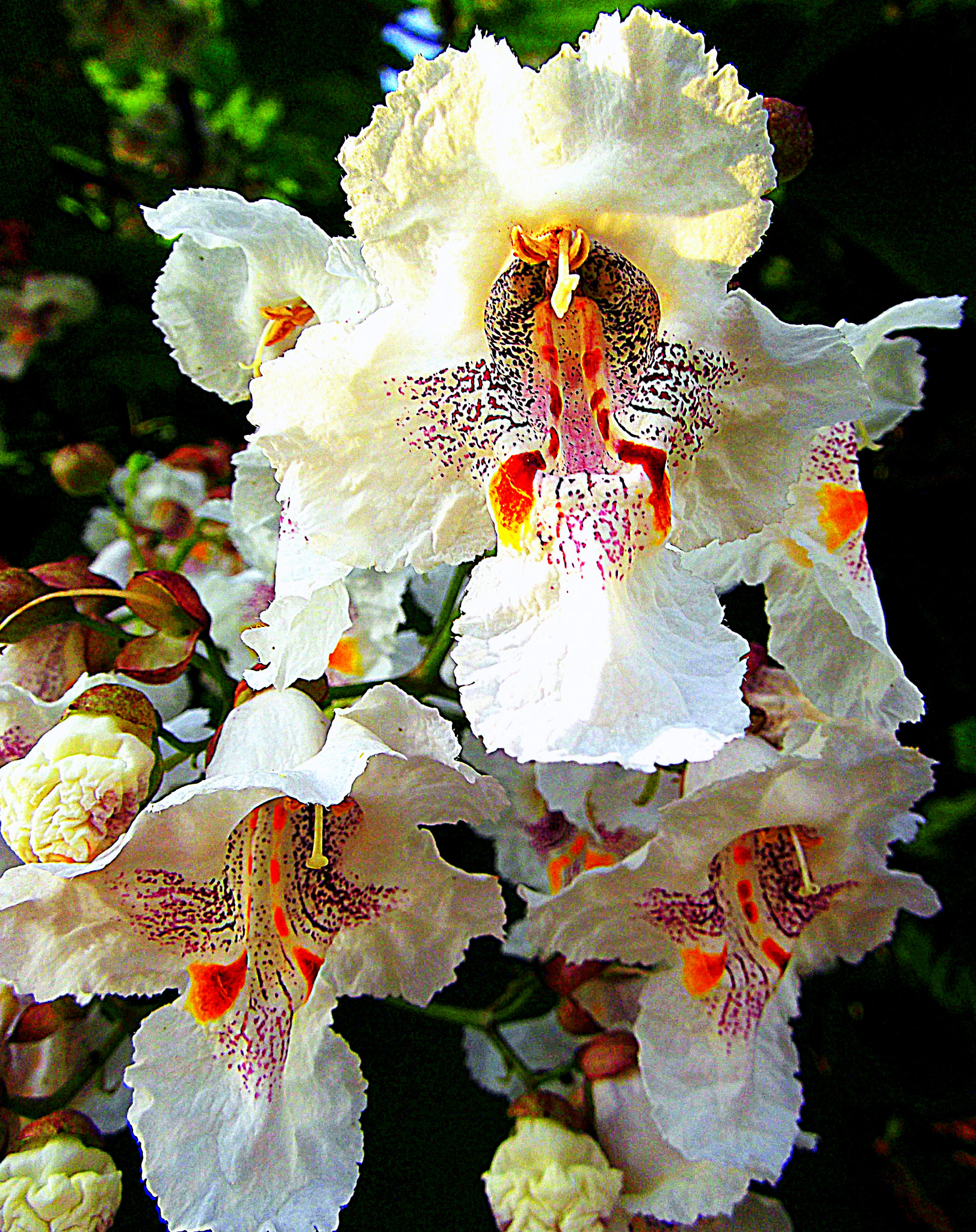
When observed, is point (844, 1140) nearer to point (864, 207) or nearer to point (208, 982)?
point (208, 982)

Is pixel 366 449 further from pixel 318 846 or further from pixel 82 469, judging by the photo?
pixel 82 469

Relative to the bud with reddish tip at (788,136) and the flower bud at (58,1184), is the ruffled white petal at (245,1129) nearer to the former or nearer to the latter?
the flower bud at (58,1184)

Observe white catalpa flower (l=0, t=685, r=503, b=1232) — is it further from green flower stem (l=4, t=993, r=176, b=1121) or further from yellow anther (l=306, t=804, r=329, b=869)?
green flower stem (l=4, t=993, r=176, b=1121)

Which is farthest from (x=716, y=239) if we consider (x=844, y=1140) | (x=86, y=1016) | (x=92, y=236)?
(x=92, y=236)

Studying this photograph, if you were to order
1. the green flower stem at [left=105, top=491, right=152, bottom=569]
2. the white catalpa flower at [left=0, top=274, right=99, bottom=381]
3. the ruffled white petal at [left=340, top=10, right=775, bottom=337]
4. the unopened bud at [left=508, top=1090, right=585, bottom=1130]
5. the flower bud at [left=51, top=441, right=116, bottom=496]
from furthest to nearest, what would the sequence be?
the white catalpa flower at [left=0, top=274, right=99, bottom=381], the flower bud at [left=51, top=441, right=116, bottom=496], the green flower stem at [left=105, top=491, right=152, bottom=569], the unopened bud at [left=508, top=1090, right=585, bottom=1130], the ruffled white petal at [left=340, top=10, right=775, bottom=337]

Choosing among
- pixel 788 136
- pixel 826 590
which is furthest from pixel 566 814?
pixel 788 136

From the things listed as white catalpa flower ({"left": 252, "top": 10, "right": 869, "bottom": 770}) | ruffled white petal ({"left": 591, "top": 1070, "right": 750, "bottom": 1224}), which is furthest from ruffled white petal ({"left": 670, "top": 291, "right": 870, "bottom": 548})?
ruffled white petal ({"left": 591, "top": 1070, "right": 750, "bottom": 1224})
